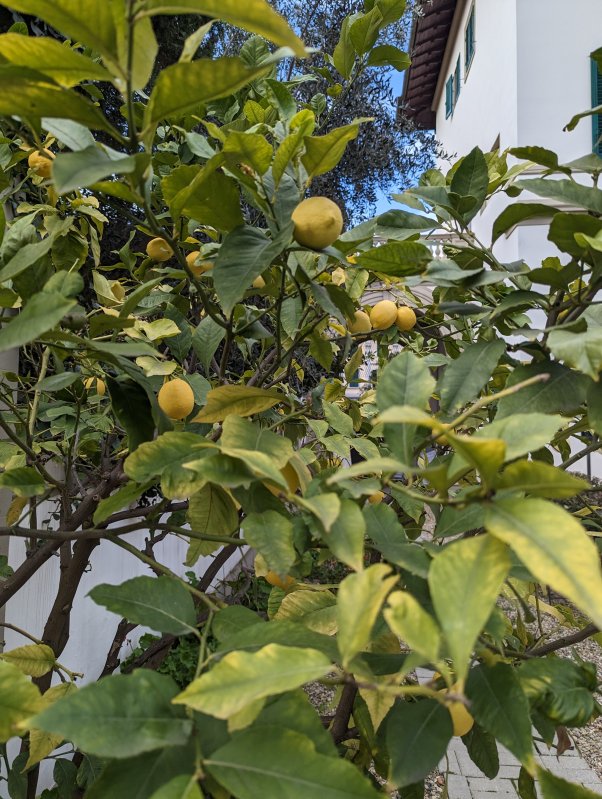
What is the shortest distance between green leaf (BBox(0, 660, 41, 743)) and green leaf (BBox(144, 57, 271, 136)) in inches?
16.0

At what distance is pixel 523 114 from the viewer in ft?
19.5

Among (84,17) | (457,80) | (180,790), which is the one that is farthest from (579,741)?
(457,80)

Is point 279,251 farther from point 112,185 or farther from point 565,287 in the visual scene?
point 565,287

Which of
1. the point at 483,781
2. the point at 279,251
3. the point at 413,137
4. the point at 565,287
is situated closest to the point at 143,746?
the point at 279,251

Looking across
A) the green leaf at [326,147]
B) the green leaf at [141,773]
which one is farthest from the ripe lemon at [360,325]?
the green leaf at [141,773]

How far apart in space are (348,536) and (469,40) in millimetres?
9437

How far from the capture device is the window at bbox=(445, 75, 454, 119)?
32.5 ft

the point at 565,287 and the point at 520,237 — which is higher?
the point at 520,237

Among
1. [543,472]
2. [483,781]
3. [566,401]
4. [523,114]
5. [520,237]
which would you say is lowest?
[483,781]

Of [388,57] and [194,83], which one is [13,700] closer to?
[194,83]

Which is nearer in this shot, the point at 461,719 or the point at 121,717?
the point at 121,717

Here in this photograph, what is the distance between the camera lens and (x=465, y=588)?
32 cm

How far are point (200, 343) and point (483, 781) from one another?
100 inches

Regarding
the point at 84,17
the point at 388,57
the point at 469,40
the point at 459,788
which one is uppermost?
the point at 469,40
